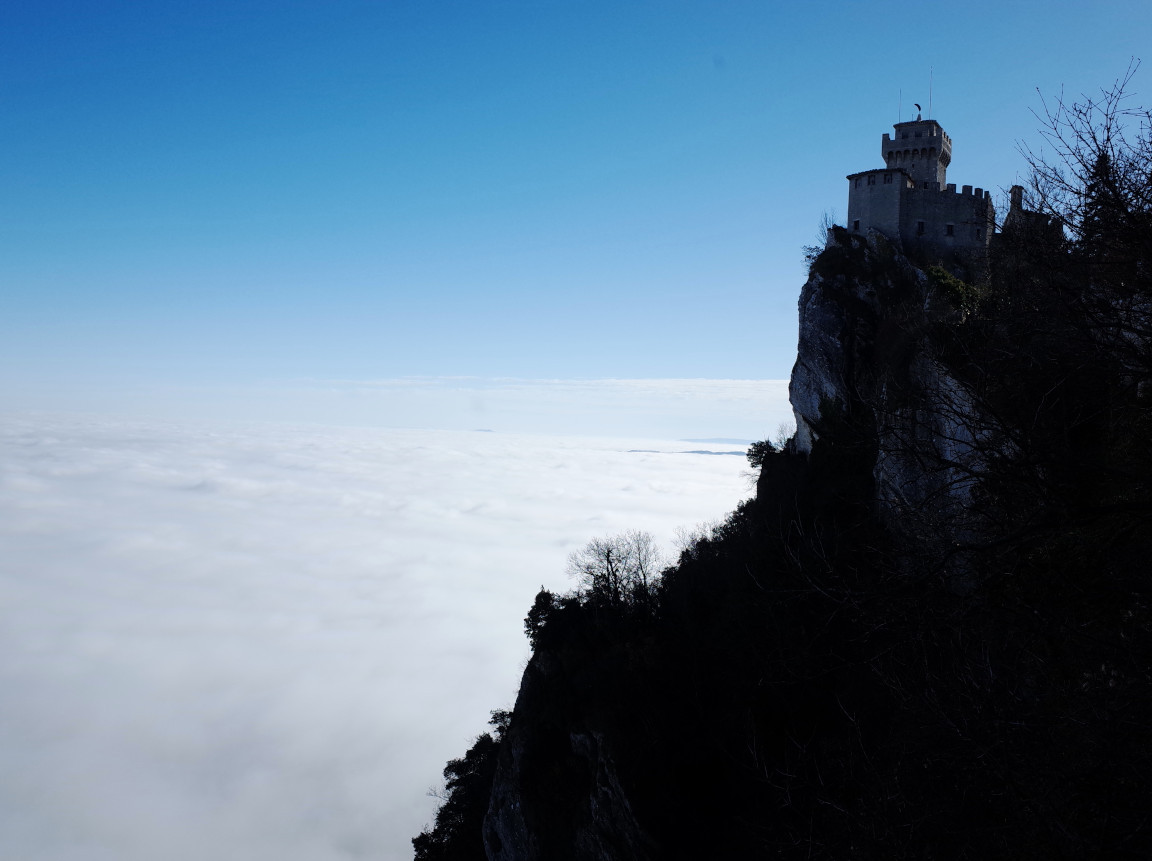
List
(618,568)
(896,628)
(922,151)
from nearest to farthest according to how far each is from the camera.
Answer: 1. (896,628)
2. (618,568)
3. (922,151)

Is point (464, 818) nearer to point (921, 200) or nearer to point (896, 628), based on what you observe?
point (896, 628)

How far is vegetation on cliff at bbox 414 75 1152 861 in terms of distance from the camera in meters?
5.24

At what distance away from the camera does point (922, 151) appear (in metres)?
36.7

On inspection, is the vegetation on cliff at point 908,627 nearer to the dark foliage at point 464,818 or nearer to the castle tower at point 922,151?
the dark foliage at point 464,818

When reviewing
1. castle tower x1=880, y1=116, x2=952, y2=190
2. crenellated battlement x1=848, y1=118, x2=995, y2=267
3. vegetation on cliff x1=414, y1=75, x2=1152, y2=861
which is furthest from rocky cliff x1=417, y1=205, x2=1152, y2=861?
castle tower x1=880, y1=116, x2=952, y2=190

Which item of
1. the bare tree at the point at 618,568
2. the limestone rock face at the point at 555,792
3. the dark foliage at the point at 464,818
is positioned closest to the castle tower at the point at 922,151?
the bare tree at the point at 618,568

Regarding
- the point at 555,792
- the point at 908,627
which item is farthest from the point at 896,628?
the point at 555,792

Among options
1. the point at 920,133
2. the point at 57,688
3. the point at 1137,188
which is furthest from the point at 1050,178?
the point at 57,688

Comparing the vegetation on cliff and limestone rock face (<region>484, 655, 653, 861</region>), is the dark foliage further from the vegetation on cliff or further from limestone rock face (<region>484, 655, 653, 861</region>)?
limestone rock face (<region>484, 655, 653, 861</region>)

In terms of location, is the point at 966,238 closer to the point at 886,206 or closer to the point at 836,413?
the point at 886,206

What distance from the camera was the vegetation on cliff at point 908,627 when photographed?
524 cm

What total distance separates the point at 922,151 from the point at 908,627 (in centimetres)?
3920

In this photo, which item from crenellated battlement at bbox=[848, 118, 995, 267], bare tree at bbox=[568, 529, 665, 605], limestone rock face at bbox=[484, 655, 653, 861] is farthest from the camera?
crenellated battlement at bbox=[848, 118, 995, 267]

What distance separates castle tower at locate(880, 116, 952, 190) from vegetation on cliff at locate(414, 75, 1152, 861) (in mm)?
5686
